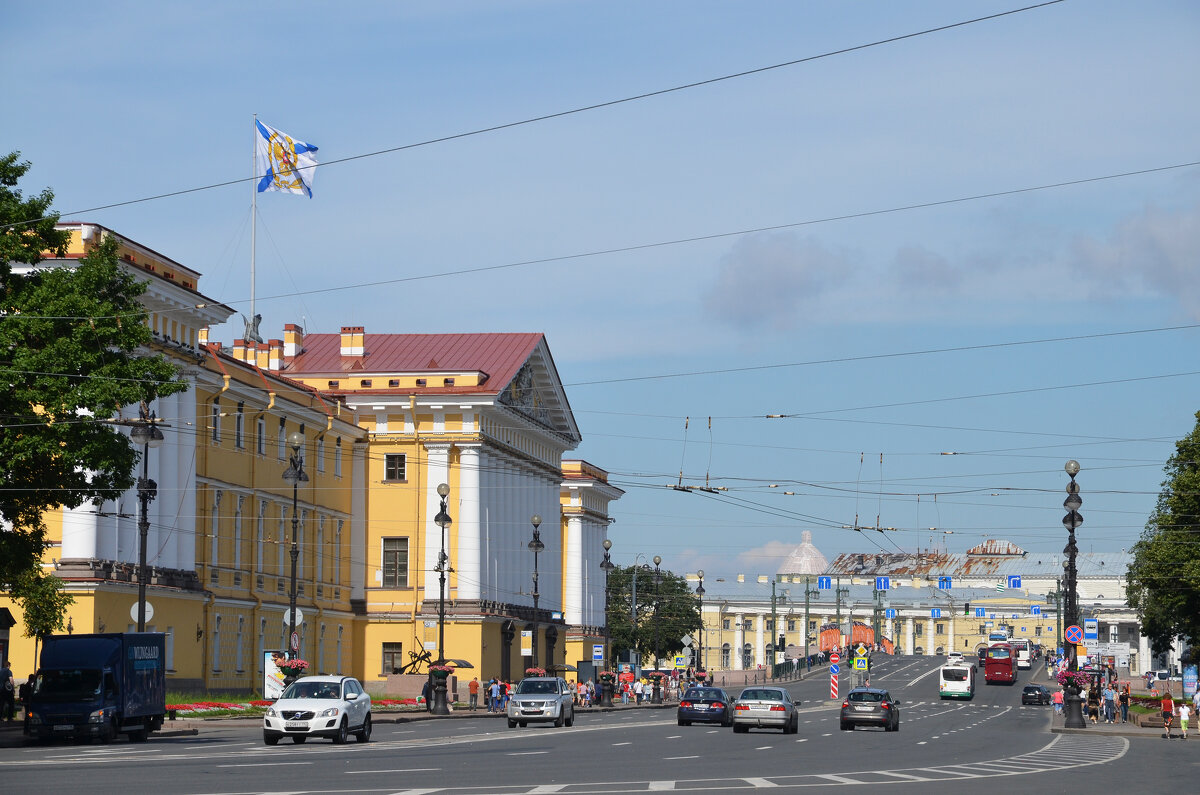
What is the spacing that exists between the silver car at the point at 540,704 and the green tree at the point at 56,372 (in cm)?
1551

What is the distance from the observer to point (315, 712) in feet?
120

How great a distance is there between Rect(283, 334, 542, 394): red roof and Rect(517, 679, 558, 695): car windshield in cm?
3792

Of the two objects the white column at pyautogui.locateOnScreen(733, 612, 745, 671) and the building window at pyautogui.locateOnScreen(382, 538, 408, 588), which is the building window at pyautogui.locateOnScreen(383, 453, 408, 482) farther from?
the white column at pyautogui.locateOnScreen(733, 612, 745, 671)

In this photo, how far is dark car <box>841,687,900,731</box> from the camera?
2077 inches

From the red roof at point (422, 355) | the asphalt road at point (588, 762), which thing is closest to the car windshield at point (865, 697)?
the asphalt road at point (588, 762)

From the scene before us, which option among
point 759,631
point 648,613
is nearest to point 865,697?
point 648,613

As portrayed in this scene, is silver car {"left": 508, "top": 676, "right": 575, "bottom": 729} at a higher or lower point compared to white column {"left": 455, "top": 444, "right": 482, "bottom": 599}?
lower

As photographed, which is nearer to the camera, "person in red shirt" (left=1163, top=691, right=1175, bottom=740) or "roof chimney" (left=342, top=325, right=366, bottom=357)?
"person in red shirt" (left=1163, top=691, right=1175, bottom=740)

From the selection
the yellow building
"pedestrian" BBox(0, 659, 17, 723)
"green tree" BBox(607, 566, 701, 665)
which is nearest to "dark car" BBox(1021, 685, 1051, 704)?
the yellow building

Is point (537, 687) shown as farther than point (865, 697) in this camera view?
No

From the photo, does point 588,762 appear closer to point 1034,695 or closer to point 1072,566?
point 1072,566

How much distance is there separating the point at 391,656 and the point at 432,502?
8.24m

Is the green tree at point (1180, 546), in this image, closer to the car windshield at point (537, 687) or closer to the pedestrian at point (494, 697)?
the pedestrian at point (494, 697)

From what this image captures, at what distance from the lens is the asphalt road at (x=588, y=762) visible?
2373 centimetres
